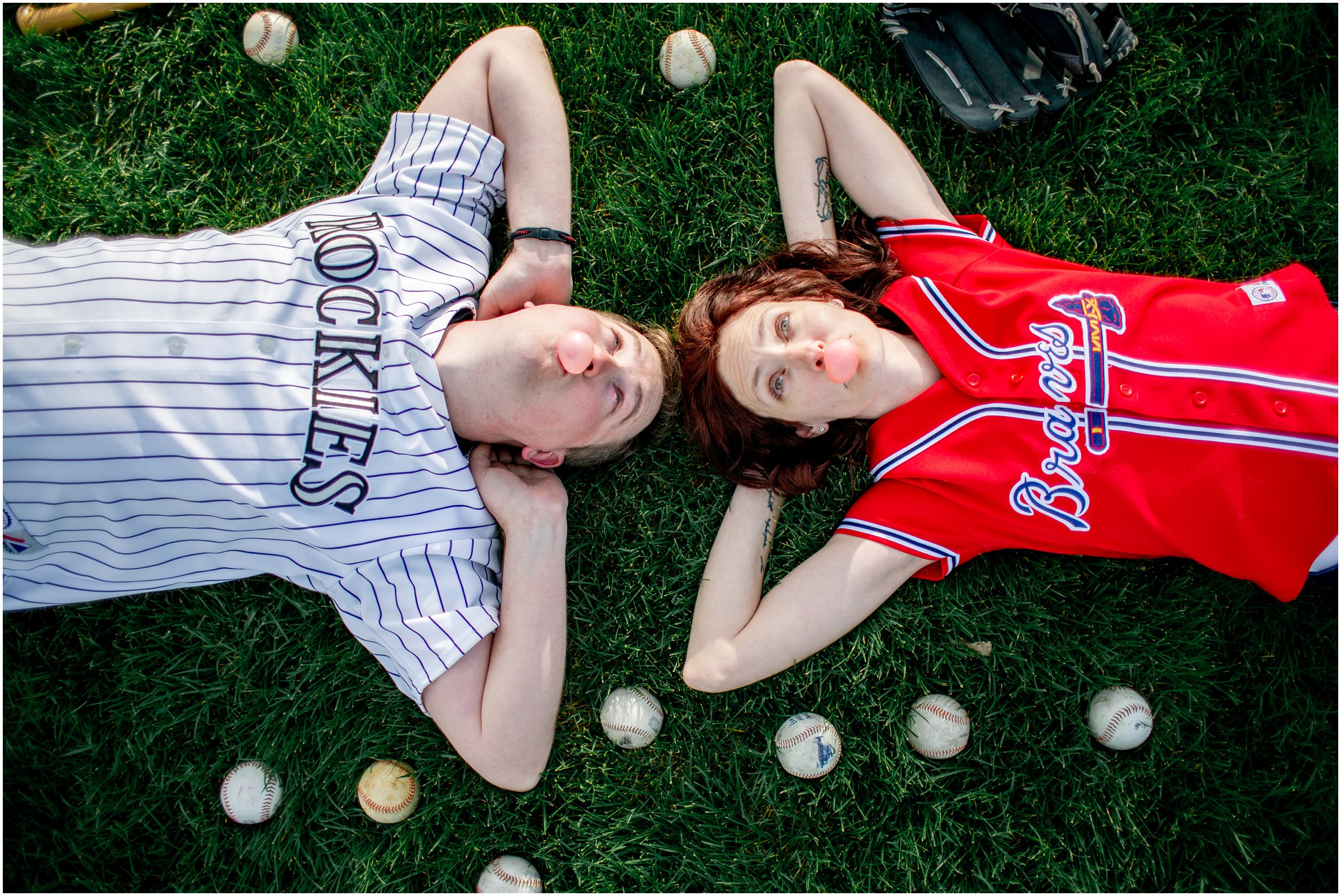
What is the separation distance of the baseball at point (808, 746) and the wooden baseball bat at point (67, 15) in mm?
3909

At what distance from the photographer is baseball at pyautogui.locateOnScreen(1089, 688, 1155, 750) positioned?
9.31ft

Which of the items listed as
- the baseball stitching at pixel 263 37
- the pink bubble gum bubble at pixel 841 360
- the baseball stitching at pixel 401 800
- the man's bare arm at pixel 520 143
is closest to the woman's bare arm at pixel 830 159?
the pink bubble gum bubble at pixel 841 360

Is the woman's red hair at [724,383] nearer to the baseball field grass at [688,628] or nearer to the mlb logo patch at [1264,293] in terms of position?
the baseball field grass at [688,628]

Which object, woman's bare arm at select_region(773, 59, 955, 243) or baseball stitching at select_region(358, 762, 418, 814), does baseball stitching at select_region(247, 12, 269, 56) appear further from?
baseball stitching at select_region(358, 762, 418, 814)

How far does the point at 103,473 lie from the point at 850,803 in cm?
275

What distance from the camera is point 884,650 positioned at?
2971 mm

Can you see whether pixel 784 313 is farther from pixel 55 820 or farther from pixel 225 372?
pixel 55 820

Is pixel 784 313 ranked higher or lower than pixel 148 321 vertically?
higher

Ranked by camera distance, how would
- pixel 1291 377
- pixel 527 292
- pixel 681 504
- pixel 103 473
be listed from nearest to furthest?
pixel 103 473
pixel 1291 377
pixel 527 292
pixel 681 504

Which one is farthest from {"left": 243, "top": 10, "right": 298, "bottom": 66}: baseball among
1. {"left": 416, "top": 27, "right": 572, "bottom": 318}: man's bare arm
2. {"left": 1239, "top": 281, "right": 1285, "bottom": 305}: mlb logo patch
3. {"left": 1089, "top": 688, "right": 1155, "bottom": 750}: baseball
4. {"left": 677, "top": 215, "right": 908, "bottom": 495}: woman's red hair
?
{"left": 1089, "top": 688, "right": 1155, "bottom": 750}: baseball

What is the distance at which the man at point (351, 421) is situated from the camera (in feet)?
7.60

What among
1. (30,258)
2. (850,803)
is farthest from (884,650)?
(30,258)

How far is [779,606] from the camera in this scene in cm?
267

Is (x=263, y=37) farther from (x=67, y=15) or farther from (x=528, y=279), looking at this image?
(x=528, y=279)
